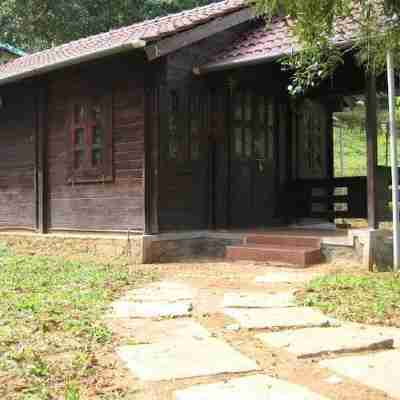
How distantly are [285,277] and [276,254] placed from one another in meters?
0.96

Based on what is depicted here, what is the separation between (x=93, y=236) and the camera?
27.0 feet

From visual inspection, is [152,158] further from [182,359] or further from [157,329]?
[182,359]

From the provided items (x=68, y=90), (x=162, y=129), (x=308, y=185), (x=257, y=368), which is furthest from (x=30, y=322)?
(x=308, y=185)

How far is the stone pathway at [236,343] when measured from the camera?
8.50 feet

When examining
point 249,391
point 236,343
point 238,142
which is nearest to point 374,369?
point 249,391

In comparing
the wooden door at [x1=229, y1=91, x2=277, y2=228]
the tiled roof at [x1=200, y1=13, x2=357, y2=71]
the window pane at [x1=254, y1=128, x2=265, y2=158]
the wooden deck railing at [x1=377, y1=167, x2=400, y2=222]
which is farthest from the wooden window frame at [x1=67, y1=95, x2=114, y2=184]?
the wooden deck railing at [x1=377, y1=167, x2=400, y2=222]

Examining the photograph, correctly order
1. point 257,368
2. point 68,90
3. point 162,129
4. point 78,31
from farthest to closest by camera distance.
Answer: point 78,31 → point 68,90 → point 162,129 → point 257,368

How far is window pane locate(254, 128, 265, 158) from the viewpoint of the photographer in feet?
30.1

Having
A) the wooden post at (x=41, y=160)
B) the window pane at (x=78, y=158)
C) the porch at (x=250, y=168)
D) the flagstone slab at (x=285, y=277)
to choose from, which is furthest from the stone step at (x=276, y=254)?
the wooden post at (x=41, y=160)

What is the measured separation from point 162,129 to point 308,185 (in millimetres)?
3069

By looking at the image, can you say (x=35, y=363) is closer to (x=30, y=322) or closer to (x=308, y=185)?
(x=30, y=322)

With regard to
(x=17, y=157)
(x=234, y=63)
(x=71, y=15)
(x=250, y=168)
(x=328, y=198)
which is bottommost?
(x=328, y=198)

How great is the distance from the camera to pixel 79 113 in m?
8.59

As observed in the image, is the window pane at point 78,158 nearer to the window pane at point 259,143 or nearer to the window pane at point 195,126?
the window pane at point 195,126
